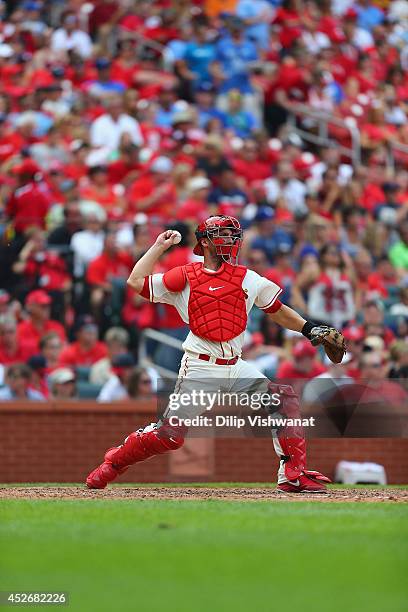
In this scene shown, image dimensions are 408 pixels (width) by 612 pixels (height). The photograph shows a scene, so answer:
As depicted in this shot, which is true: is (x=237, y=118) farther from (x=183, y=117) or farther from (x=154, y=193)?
(x=154, y=193)

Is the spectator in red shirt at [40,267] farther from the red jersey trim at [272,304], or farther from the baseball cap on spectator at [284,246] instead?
the red jersey trim at [272,304]

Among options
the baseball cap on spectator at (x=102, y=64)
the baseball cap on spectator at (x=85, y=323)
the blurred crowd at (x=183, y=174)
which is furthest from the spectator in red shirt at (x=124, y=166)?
A: the baseball cap on spectator at (x=85, y=323)

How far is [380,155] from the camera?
1938cm

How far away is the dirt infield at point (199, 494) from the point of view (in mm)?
8797

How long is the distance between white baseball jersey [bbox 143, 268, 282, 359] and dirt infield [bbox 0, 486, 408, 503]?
0.97 m

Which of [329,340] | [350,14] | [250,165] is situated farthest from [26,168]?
[350,14]

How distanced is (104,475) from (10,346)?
15.2 ft

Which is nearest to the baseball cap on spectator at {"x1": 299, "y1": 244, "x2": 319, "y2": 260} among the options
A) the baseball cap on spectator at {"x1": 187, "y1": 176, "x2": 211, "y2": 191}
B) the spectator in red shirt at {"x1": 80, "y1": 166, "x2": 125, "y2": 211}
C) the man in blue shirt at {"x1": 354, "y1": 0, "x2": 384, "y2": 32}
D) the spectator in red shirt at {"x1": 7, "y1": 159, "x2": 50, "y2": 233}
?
the baseball cap on spectator at {"x1": 187, "y1": 176, "x2": 211, "y2": 191}

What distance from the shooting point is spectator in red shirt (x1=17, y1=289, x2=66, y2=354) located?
13797 mm

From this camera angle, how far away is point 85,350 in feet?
45.2

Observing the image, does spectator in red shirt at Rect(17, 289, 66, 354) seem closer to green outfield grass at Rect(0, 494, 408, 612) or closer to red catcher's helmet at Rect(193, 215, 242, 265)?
red catcher's helmet at Rect(193, 215, 242, 265)

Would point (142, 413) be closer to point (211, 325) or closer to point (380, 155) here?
point (211, 325)

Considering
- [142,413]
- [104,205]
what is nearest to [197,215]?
[104,205]

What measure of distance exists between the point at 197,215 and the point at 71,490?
666 centimetres
